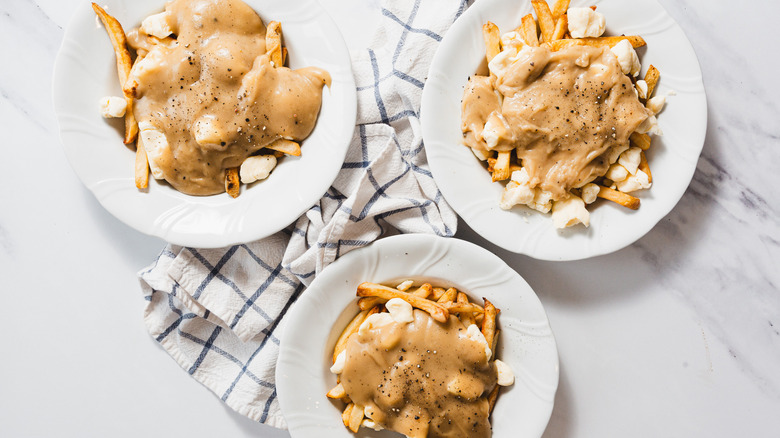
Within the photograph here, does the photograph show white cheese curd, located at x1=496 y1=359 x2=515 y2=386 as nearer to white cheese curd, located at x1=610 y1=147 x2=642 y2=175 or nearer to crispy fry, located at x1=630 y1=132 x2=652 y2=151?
white cheese curd, located at x1=610 y1=147 x2=642 y2=175

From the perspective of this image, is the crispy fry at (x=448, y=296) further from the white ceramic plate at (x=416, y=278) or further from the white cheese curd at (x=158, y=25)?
the white cheese curd at (x=158, y=25)

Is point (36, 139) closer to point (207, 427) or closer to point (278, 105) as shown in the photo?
point (278, 105)

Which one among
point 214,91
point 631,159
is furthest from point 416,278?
point 214,91

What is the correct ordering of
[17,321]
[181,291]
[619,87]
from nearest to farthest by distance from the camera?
[619,87]
[181,291]
[17,321]

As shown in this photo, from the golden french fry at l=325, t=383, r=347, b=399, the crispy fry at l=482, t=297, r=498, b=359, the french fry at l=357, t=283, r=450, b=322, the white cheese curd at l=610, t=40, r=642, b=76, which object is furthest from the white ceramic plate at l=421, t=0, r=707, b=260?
the golden french fry at l=325, t=383, r=347, b=399

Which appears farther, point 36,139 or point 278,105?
point 36,139

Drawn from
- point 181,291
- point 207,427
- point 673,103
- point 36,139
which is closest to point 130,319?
point 181,291

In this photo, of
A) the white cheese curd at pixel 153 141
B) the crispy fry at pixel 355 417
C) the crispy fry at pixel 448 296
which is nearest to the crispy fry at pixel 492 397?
the crispy fry at pixel 448 296

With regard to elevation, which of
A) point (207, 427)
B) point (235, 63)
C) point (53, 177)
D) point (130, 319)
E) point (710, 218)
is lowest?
point (207, 427)
